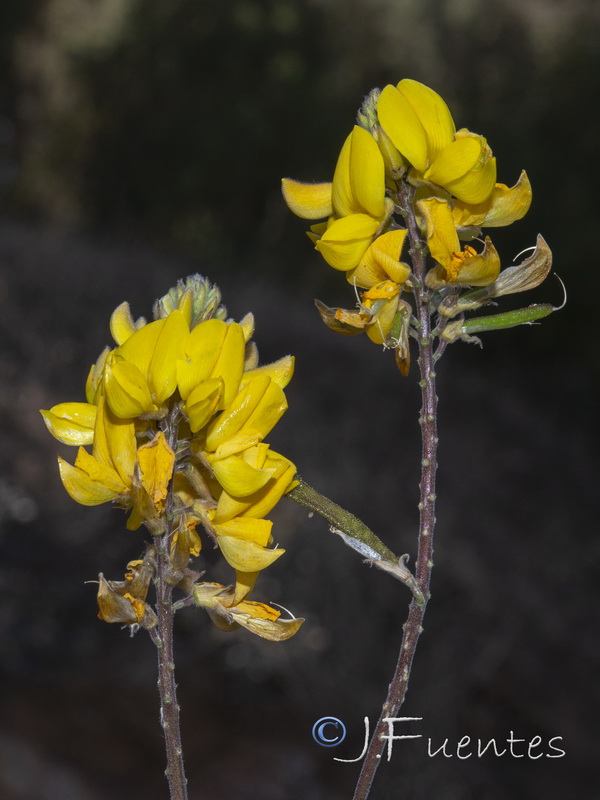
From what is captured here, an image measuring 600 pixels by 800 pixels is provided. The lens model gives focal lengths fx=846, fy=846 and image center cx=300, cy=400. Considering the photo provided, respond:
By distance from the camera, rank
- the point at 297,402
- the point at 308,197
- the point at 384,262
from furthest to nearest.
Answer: the point at 297,402, the point at 308,197, the point at 384,262

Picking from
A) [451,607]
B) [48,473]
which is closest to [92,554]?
[48,473]

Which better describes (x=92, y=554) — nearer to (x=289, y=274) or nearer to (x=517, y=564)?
(x=517, y=564)

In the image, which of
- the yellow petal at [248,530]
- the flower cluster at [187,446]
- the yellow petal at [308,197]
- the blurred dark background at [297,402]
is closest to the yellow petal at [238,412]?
the flower cluster at [187,446]

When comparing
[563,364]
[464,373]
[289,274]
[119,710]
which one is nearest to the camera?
[119,710]

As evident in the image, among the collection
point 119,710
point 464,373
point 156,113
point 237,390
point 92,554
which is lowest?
point 119,710

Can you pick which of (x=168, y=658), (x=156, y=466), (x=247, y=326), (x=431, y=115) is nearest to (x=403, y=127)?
(x=431, y=115)

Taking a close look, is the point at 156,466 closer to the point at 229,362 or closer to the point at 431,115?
the point at 229,362

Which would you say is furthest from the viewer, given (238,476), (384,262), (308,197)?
(308,197)
